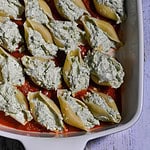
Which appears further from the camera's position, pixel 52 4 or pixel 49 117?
pixel 52 4

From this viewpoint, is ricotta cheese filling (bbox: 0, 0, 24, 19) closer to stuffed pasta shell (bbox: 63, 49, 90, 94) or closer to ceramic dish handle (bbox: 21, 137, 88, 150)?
stuffed pasta shell (bbox: 63, 49, 90, 94)

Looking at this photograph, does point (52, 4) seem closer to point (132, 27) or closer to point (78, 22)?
point (78, 22)

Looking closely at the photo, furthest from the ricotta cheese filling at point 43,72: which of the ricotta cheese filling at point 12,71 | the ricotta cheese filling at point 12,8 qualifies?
the ricotta cheese filling at point 12,8

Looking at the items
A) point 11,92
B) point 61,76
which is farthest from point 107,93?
point 11,92

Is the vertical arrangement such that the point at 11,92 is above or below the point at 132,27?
below

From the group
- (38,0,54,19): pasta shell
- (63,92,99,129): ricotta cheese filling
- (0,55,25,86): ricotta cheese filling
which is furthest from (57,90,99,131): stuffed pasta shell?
(38,0,54,19): pasta shell
